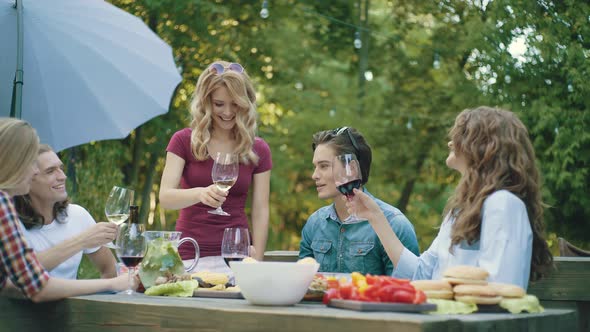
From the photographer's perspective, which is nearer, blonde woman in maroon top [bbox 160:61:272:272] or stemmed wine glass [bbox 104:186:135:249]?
stemmed wine glass [bbox 104:186:135:249]

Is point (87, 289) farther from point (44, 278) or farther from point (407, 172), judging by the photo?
point (407, 172)

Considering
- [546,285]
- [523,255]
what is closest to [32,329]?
[523,255]

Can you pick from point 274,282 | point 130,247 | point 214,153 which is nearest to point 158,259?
point 130,247

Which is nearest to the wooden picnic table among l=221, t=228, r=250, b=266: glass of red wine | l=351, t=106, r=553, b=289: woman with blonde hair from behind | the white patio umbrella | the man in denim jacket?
l=351, t=106, r=553, b=289: woman with blonde hair from behind

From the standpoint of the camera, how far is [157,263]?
10.4 ft

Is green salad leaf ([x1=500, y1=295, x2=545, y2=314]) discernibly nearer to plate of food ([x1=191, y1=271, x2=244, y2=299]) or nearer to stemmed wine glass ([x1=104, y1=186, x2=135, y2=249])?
plate of food ([x1=191, y1=271, x2=244, y2=299])

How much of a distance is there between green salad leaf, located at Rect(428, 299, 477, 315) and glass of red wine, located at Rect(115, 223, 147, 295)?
1.14 meters

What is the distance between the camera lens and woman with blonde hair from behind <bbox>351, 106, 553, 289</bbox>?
2695mm

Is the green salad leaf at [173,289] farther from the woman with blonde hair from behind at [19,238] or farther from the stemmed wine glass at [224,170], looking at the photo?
the stemmed wine glass at [224,170]

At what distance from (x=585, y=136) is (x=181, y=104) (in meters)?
5.69

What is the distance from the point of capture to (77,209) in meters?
3.83

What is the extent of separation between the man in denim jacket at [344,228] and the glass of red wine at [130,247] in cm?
103

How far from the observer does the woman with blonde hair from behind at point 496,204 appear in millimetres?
2695

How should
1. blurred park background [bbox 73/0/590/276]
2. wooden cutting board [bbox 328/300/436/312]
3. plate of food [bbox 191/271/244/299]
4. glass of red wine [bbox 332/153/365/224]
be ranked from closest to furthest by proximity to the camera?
wooden cutting board [bbox 328/300/436/312] → plate of food [bbox 191/271/244/299] → glass of red wine [bbox 332/153/365/224] → blurred park background [bbox 73/0/590/276]
